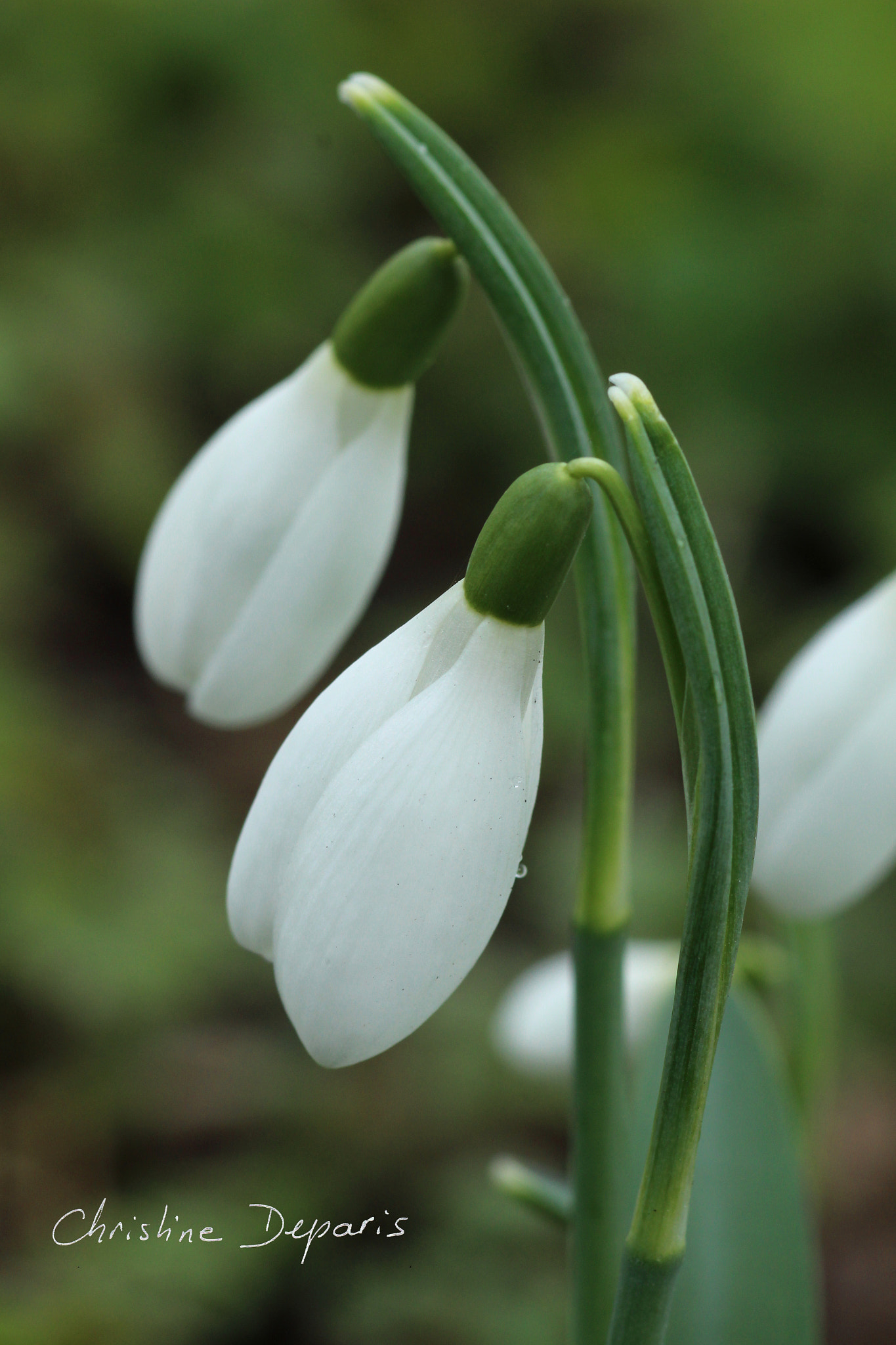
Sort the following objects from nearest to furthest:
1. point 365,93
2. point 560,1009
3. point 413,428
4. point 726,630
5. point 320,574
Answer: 1. point 726,630
2. point 365,93
3. point 320,574
4. point 560,1009
5. point 413,428

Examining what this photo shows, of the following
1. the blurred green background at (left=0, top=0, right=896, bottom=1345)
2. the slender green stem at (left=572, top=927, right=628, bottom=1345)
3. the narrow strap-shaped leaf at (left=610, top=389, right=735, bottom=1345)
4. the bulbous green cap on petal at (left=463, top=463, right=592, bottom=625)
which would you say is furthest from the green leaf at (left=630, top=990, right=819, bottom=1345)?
the blurred green background at (left=0, top=0, right=896, bottom=1345)

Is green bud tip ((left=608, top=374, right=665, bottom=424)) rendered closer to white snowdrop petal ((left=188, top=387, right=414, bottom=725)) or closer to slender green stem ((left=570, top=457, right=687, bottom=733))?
slender green stem ((left=570, top=457, right=687, bottom=733))

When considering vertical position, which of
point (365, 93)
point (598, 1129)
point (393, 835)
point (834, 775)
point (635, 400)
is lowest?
point (598, 1129)

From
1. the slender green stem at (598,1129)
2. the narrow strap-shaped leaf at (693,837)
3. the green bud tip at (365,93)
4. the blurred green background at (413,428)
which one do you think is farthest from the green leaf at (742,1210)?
the blurred green background at (413,428)

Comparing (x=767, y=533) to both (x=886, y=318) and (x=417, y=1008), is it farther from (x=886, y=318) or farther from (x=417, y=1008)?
(x=417, y=1008)

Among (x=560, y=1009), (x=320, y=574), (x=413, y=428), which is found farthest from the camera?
(x=413, y=428)

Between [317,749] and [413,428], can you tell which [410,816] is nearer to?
[317,749]

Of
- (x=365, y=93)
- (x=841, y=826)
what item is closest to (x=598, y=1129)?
(x=841, y=826)

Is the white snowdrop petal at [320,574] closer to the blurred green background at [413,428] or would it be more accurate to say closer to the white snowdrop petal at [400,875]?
the white snowdrop petal at [400,875]
